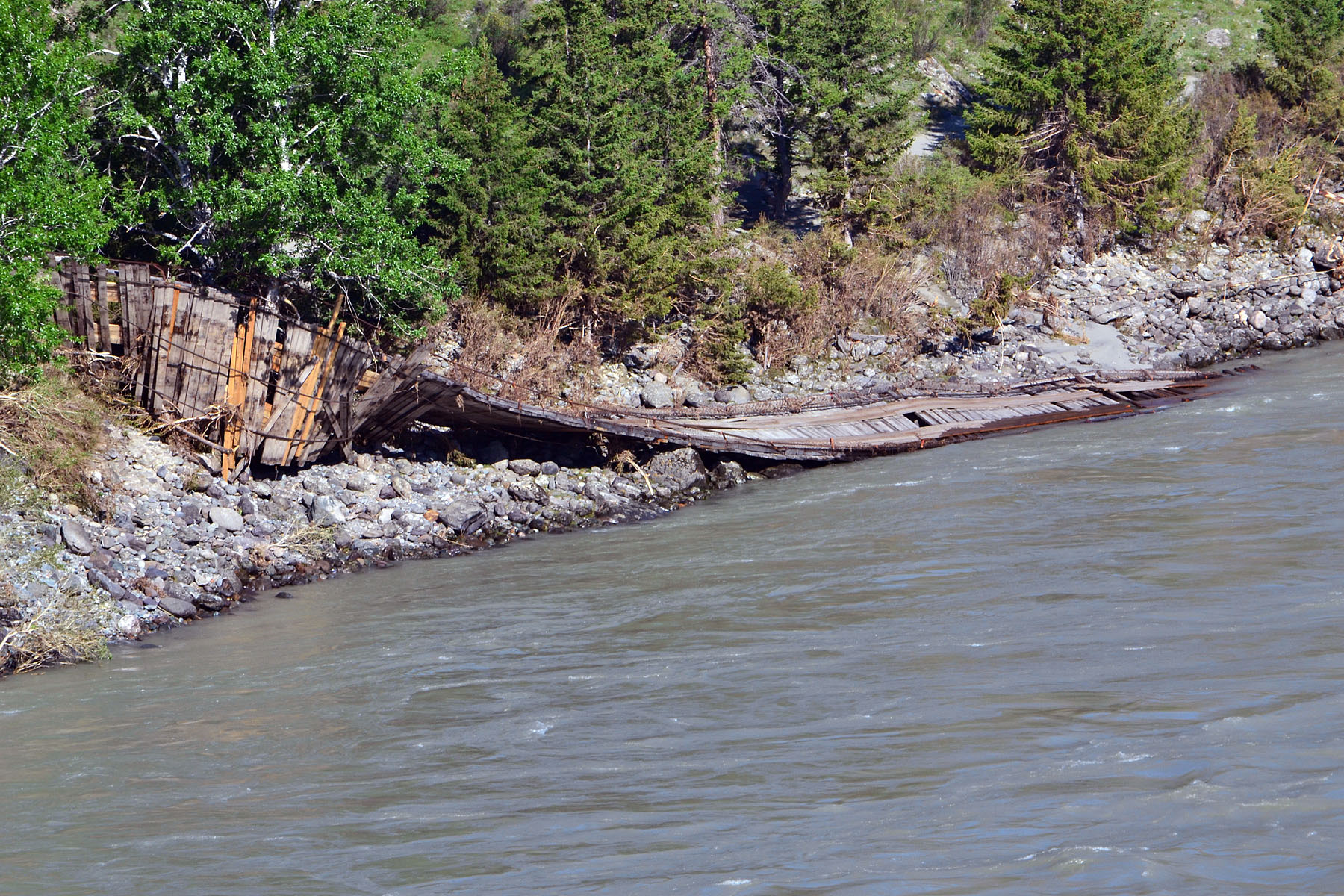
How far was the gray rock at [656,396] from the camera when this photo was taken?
2294cm

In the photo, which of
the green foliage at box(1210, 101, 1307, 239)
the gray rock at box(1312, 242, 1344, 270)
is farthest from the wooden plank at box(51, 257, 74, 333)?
the green foliage at box(1210, 101, 1307, 239)

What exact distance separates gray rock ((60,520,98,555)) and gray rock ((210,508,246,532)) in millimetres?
1792

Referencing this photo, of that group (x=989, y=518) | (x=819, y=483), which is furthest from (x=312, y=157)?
(x=989, y=518)

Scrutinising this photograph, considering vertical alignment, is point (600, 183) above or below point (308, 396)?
above

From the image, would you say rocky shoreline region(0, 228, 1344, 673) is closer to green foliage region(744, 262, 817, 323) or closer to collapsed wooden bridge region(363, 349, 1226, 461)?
collapsed wooden bridge region(363, 349, 1226, 461)

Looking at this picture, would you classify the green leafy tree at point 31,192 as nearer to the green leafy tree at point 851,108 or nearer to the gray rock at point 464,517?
the gray rock at point 464,517

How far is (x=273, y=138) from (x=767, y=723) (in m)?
13.5

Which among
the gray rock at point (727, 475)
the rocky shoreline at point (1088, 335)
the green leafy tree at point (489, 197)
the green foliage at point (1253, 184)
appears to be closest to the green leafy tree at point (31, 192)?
the green leafy tree at point (489, 197)

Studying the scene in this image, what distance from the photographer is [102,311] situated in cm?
1659

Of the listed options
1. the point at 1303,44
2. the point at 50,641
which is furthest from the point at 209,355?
the point at 1303,44

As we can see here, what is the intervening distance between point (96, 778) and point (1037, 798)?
5923mm

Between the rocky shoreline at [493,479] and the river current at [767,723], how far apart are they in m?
1.07

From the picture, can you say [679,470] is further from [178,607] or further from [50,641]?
[50,641]

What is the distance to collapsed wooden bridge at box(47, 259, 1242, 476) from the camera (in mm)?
16578
